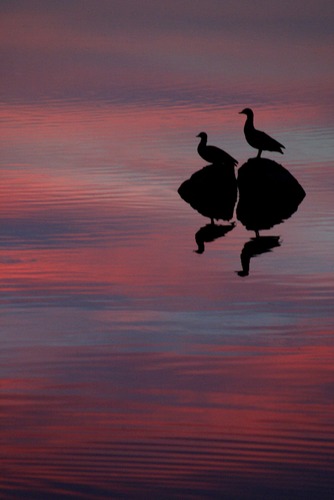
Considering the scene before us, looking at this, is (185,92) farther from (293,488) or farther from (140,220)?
(293,488)

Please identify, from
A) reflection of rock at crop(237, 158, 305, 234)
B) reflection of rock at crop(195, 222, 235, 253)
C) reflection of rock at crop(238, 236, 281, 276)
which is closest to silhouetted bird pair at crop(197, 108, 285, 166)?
reflection of rock at crop(237, 158, 305, 234)

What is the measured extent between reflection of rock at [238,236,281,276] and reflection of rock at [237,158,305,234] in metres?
2.46

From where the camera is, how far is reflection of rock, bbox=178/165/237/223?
19922 mm

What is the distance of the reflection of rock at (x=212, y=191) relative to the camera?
19.9 metres

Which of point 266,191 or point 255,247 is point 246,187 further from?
point 255,247

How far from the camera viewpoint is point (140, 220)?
58.7 ft

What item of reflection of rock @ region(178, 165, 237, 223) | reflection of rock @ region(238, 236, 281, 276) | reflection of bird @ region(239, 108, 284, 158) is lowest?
reflection of rock @ region(178, 165, 237, 223)

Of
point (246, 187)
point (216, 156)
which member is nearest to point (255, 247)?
point (246, 187)

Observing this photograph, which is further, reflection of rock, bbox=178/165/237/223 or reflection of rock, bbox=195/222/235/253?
reflection of rock, bbox=178/165/237/223

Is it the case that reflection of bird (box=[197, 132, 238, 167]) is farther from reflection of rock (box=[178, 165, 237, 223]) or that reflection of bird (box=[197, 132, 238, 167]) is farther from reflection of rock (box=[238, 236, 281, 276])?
reflection of rock (box=[238, 236, 281, 276])

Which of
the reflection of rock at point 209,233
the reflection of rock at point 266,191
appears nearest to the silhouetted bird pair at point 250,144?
the reflection of rock at point 266,191

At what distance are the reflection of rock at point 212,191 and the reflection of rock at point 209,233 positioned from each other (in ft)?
4.45

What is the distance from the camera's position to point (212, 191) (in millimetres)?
20844

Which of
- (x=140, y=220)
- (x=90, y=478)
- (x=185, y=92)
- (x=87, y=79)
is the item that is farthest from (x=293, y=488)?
(x=87, y=79)
